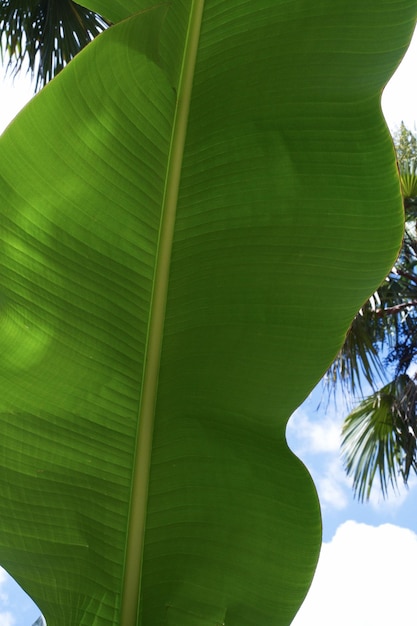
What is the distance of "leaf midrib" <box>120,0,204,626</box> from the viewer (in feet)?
2.01

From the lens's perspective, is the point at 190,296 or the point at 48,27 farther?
the point at 48,27

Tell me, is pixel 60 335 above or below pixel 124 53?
below

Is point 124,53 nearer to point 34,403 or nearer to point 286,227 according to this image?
point 286,227

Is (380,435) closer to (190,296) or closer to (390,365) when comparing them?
(390,365)

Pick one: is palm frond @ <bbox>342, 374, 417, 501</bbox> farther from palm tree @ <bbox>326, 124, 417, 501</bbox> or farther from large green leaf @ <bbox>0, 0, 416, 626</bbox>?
large green leaf @ <bbox>0, 0, 416, 626</bbox>

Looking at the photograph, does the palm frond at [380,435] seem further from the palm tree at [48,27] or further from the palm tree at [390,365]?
the palm tree at [48,27]

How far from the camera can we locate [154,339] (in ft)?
2.09

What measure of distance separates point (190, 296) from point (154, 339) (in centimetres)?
5

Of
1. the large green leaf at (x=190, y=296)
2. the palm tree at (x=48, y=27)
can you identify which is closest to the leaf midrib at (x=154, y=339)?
the large green leaf at (x=190, y=296)

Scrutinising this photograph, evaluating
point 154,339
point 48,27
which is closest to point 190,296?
point 154,339

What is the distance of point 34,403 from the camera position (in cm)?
61

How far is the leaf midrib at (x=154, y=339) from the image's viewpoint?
613mm

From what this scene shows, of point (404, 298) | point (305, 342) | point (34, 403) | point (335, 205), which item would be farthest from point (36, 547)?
point (404, 298)

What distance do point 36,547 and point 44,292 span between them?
9.2 inches
